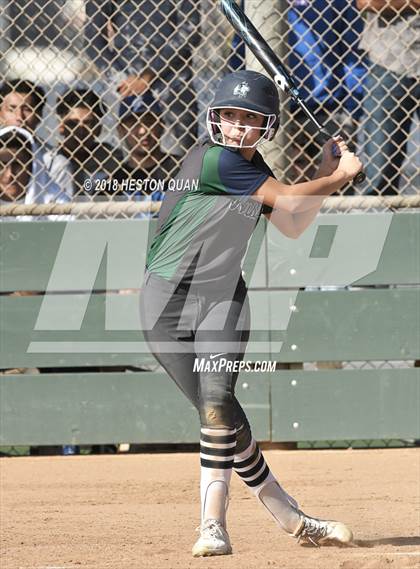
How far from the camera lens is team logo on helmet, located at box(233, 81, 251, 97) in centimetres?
400

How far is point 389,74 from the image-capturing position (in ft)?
21.6

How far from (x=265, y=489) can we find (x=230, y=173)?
51.2 inches

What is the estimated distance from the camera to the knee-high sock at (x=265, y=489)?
4.27 metres

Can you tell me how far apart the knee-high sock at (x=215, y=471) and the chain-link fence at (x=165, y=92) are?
2.77m

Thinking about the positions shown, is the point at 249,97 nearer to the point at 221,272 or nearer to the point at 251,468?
the point at 221,272

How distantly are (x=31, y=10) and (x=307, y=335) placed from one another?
2802 mm

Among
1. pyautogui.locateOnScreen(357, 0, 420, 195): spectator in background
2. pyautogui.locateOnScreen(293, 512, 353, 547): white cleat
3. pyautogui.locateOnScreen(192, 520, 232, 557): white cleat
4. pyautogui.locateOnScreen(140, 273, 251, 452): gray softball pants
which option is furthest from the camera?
pyautogui.locateOnScreen(357, 0, 420, 195): spectator in background

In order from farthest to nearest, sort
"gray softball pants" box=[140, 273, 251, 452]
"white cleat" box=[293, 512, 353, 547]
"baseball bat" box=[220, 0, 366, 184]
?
"baseball bat" box=[220, 0, 366, 184], "white cleat" box=[293, 512, 353, 547], "gray softball pants" box=[140, 273, 251, 452]

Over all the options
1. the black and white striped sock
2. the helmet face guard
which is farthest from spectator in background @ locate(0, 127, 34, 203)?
the black and white striped sock

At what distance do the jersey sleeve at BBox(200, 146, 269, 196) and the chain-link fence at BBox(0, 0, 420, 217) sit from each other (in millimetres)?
2500

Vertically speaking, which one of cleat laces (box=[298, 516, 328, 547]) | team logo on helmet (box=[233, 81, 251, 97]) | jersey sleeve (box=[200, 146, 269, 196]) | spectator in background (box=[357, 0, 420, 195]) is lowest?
cleat laces (box=[298, 516, 328, 547])

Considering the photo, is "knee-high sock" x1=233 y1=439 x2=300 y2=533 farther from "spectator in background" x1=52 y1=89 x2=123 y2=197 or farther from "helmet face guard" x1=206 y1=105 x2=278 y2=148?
"spectator in background" x1=52 y1=89 x2=123 y2=197

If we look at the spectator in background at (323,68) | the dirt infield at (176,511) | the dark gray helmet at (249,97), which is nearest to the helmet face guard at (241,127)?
the dark gray helmet at (249,97)

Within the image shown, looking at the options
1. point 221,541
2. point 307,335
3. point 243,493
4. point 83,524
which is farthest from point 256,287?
point 221,541
